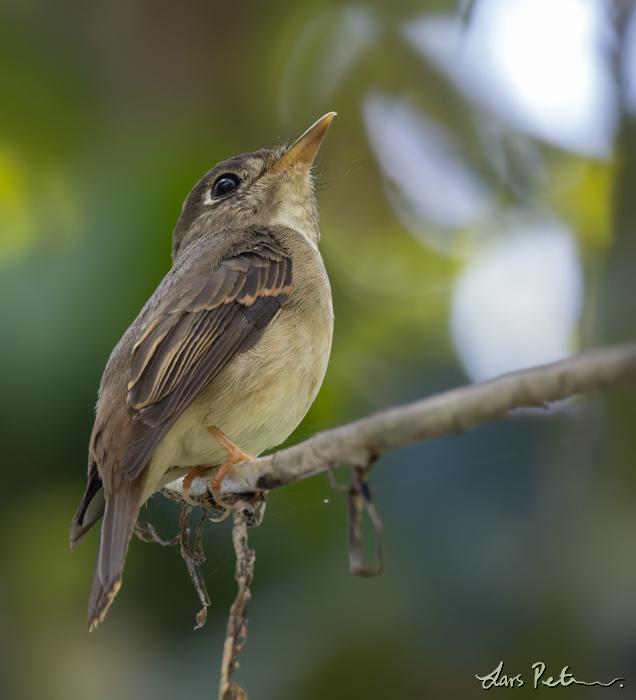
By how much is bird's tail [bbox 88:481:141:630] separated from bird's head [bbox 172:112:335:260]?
5.04 feet

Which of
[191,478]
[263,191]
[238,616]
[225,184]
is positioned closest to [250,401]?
[191,478]

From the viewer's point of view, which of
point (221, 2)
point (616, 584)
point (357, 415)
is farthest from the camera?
point (221, 2)

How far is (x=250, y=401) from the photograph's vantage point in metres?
2.76

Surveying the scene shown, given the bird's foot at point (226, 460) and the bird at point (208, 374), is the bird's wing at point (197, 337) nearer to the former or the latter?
the bird at point (208, 374)

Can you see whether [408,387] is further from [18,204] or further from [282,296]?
[18,204]

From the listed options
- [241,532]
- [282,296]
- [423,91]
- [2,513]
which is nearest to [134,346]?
[282,296]

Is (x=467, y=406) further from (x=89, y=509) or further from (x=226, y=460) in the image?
(x=89, y=509)

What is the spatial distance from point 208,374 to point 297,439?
3.22 ft

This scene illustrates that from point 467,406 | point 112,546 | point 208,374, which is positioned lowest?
point 112,546

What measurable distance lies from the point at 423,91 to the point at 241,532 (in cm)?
389

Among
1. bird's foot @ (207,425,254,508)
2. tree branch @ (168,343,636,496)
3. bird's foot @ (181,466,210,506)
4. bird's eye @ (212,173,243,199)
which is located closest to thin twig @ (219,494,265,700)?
bird's foot @ (207,425,254,508)

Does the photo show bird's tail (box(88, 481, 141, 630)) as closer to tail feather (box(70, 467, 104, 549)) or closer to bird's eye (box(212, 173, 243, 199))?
tail feather (box(70, 467, 104, 549))

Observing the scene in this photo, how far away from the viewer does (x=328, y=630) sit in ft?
11.4

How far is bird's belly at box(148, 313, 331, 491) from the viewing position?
2.74 m
